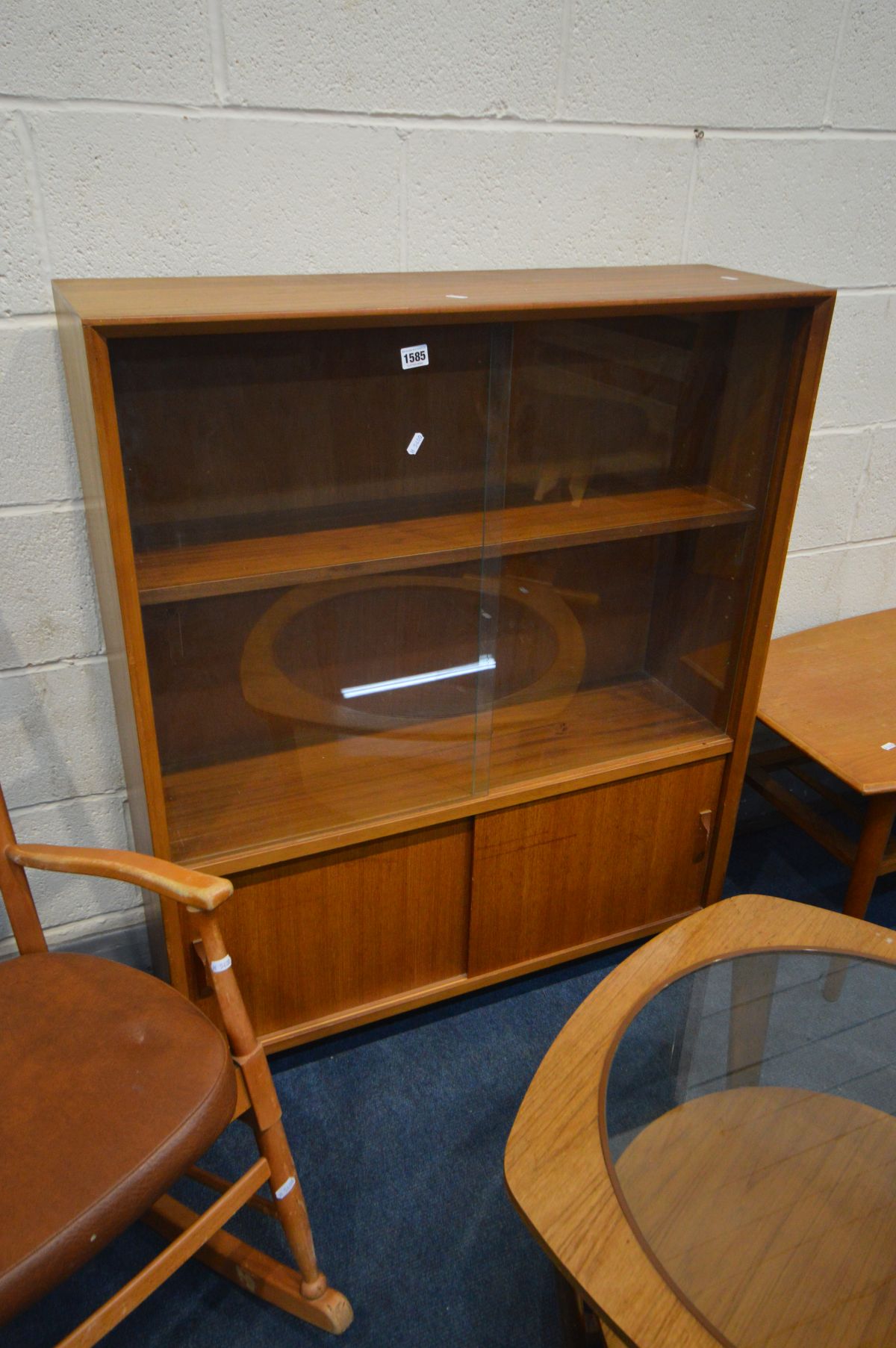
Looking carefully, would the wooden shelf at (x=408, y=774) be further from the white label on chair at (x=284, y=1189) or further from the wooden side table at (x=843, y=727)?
the white label on chair at (x=284, y=1189)

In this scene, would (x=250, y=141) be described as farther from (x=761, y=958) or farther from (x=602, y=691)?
(x=761, y=958)

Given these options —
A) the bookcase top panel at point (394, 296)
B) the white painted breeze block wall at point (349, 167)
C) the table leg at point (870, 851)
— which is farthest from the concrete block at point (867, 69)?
the table leg at point (870, 851)

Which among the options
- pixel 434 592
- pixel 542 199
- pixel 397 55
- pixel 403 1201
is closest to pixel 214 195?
pixel 397 55

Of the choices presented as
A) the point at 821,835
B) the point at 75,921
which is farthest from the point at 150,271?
the point at 821,835

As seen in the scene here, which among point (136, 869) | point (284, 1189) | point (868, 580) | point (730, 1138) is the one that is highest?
point (136, 869)

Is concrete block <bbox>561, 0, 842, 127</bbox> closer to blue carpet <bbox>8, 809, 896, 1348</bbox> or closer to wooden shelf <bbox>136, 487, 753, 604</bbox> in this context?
wooden shelf <bbox>136, 487, 753, 604</bbox>

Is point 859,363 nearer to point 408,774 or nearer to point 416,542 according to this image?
point 416,542

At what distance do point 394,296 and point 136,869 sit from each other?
2.76ft

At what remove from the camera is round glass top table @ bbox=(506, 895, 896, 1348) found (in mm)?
1063

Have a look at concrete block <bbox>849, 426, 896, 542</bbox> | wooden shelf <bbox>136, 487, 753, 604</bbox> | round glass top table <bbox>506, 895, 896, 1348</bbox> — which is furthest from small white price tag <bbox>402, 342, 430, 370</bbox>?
concrete block <bbox>849, 426, 896, 542</bbox>

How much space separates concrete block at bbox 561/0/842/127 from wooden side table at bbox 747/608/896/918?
3.53ft

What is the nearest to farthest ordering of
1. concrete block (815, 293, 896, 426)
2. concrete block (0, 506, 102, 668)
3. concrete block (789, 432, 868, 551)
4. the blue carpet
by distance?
1. the blue carpet
2. concrete block (0, 506, 102, 668)
3. concrete block (815, 293, 896, 426)
4. concrete block (789, 432, 868, 551)

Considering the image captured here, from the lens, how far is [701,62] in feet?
5.81

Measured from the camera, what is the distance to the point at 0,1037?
129 cm
